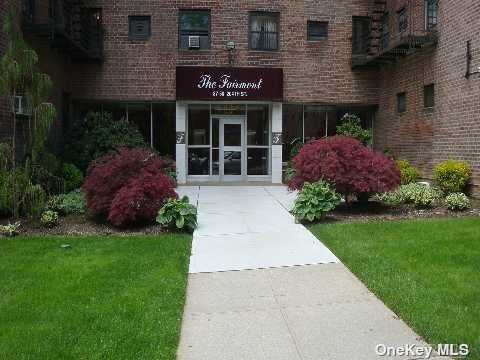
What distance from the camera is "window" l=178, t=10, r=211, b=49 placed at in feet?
60.8

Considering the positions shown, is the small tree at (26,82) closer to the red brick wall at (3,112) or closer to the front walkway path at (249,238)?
the red brick wall at (3,112)

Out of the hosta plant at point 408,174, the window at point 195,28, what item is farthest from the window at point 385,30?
the window at point 195,28

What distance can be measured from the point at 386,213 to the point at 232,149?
30.3 feet

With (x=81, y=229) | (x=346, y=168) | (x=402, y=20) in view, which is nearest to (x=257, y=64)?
(x=402, y=20)

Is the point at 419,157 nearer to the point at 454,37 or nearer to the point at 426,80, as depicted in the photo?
the point at 426,80

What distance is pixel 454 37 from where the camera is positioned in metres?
13.5

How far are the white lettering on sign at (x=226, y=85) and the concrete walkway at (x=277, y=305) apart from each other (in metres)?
9.68

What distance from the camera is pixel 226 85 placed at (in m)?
18.4

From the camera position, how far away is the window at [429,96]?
15.2 m

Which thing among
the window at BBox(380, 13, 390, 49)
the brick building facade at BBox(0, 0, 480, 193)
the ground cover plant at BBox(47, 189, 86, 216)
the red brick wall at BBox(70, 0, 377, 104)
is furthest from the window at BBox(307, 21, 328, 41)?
the ground cover plant at BBox(47, 189, 86, 216)

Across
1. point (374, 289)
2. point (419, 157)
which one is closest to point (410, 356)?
point (374, 289)

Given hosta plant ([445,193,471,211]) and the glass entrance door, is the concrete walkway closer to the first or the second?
hosta plant ([445,193,471,211])

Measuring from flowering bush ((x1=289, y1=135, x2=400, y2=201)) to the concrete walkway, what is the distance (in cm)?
160

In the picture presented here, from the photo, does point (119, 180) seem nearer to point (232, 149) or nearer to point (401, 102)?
point (232, 149)
